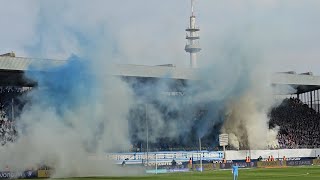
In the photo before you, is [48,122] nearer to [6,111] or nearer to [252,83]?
[6,111]

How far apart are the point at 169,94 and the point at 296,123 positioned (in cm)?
4451

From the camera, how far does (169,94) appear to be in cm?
6862

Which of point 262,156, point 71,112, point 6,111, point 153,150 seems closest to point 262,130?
point 262,156

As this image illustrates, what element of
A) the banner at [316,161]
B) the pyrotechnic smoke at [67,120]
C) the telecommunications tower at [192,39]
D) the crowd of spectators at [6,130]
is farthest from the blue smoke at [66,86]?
the telecommunications tower at [192,39]

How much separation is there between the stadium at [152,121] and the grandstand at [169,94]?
0.55ft

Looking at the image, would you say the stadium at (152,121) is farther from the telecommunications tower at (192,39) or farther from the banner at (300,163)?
the telecommunications tower at (192,39)

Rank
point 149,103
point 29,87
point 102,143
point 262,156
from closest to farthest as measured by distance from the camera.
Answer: point 102,143, point 29,87, point 149,103, point 262,156

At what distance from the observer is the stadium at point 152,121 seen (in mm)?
51156

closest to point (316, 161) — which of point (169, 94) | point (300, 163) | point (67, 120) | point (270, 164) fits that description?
point (300, 163)

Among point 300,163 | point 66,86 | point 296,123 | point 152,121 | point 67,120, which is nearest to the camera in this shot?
point 67,120

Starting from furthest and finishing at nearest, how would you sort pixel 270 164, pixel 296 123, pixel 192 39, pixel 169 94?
pixel 192 39 → pixel 296 123 → pixel 270 164 → pixel 169 94

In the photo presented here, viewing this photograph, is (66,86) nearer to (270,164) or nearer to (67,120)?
(67,120)

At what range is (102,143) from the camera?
5344cm

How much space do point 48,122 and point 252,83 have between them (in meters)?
39.0
